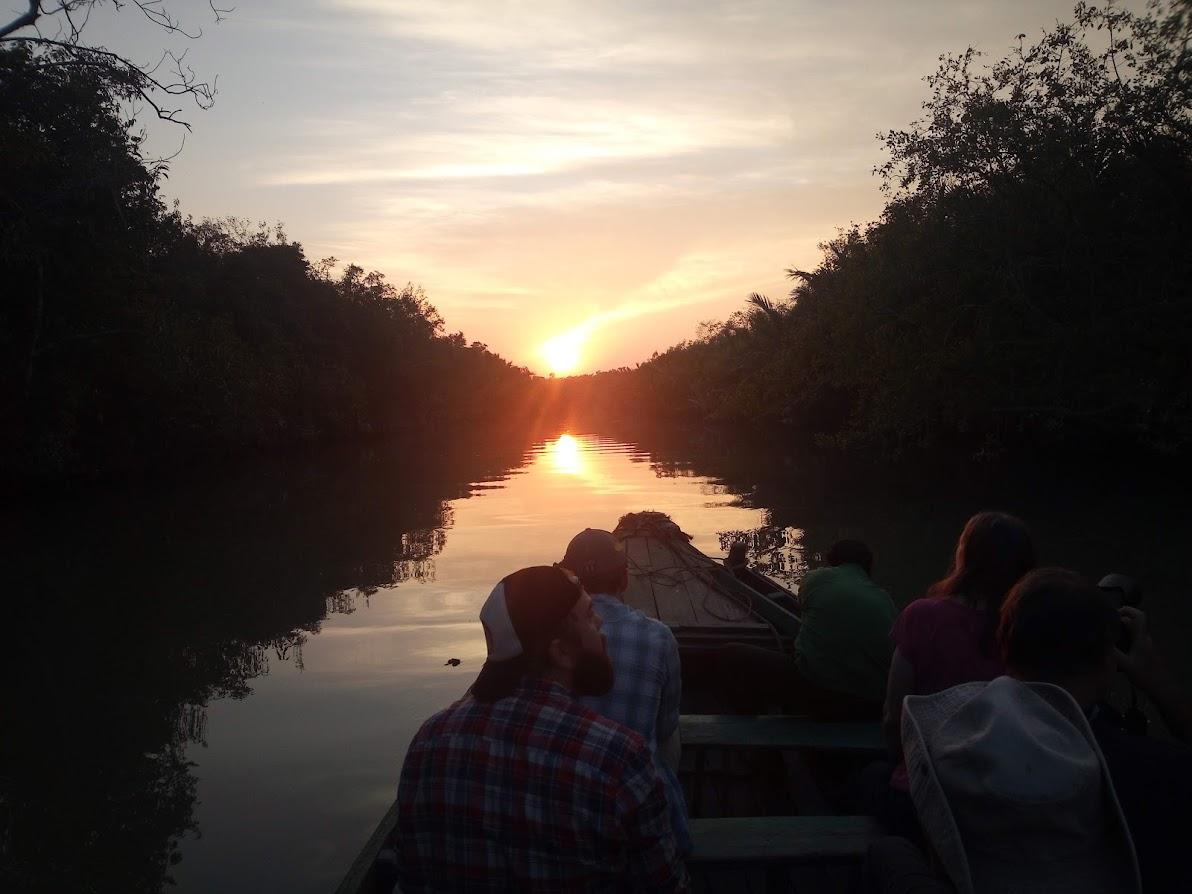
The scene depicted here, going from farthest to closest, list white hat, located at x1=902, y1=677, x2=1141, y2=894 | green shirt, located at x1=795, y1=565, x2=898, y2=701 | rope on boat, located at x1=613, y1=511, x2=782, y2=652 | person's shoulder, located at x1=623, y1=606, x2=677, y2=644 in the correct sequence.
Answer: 1. rope on boat, located at x1=613, y1=511, x2=782, y2=652
2. green shirt, located at x1=795, y1=565, x2=898, y2=701
3. person's shoulder, located at x1=623, y1=606, x2=677, y2=644
4. white hat, located at x1=902, y1=677, x2=1141, y2=894

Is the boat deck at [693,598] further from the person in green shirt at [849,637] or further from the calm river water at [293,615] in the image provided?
the person in green shirt at [849,637]

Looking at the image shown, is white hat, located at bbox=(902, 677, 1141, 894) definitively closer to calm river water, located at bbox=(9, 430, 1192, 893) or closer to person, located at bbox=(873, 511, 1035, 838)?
person, located at bbox=(873, 511, 1035, 838)

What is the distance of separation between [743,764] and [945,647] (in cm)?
200

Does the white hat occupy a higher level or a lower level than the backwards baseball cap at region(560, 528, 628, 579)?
lower

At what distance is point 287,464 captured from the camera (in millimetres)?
31016

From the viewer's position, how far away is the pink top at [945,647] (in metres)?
2.92

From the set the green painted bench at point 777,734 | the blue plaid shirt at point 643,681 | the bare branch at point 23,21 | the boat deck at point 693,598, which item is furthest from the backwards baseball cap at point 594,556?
the bare branch at point 23,21

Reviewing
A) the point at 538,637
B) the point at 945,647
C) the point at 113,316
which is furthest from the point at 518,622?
the point at 113,316

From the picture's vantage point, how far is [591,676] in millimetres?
2039

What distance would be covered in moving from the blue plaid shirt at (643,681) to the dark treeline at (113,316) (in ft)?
38.4

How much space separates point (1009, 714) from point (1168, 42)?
15860mm

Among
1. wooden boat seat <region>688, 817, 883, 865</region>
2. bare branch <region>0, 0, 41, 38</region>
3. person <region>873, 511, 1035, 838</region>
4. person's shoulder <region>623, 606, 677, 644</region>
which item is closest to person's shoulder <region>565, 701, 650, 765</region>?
person's shoulder <region>623, 606, 677, 644</region>

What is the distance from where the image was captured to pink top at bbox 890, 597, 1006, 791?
2924mm

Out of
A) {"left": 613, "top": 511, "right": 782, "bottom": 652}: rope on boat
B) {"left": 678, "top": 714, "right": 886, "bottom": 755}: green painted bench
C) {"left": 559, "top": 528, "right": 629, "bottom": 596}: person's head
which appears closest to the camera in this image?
{"left": 559, "top": 528, "right": 629, "bottom": 596}: person's head
